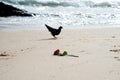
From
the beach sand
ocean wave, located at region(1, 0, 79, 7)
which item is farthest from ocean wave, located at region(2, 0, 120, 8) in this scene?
the beach sand

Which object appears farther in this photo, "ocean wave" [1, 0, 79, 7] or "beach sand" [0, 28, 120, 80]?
"ocean wave" [1, 0, 79, 7]

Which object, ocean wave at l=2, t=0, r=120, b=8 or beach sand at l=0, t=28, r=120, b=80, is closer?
beach sand at l=0, t=28, r=120, b=80

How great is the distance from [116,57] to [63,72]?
1579mm

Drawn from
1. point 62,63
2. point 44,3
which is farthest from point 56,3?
point 62,63

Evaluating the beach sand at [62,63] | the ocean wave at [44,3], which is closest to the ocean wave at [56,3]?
the ocean wave at [44,3]

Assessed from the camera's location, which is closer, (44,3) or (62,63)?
(62,63)

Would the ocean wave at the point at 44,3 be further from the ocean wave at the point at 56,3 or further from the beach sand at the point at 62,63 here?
the beach sand at the point at 62,63

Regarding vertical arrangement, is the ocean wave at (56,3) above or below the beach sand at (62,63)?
below

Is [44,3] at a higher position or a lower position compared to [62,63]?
lower

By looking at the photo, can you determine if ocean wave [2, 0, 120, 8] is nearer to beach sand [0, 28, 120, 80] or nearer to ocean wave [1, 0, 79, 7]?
ocean wave [1, 0, 79, 7]

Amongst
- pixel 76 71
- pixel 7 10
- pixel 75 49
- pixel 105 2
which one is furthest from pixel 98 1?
pixel 76 71

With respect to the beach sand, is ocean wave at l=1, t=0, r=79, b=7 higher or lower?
lower

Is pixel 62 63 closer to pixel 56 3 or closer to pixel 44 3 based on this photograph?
pixel 56 3

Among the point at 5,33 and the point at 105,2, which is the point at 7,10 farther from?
the point at 105,2
